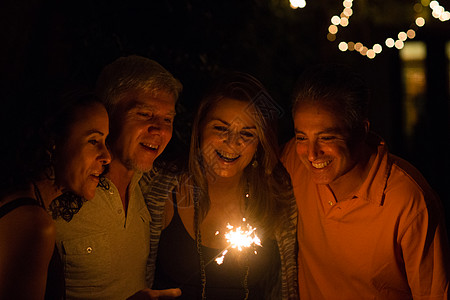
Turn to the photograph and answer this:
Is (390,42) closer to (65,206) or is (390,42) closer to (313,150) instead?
(313,150)

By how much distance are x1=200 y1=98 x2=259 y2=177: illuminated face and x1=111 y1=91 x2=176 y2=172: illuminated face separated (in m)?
0.41

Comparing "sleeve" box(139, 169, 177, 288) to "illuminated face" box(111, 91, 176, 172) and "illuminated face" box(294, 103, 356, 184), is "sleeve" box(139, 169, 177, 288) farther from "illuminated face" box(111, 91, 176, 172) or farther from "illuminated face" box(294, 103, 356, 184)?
"illuminated face" box(294, 103, 356, 184)

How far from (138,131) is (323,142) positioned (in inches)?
50.0

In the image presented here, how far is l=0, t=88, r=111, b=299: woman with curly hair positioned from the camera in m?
1.99

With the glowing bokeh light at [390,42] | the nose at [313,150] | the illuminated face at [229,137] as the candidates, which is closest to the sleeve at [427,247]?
the nose at [313,150]

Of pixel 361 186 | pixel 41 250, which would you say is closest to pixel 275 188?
pixel 361 186

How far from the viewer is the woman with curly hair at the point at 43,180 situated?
1.99 metres

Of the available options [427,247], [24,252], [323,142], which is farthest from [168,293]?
[427,247]

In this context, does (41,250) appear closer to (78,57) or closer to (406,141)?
(78,57)

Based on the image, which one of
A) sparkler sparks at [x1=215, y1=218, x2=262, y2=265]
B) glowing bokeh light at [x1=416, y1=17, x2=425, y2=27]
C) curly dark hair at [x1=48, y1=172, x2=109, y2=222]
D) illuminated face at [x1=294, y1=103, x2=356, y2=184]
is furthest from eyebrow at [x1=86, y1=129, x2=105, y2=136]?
glowing bokeh light at [x1=416, y1=17, x2=425, y2=27]

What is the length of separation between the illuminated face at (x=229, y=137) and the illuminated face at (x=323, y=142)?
1.24 ft

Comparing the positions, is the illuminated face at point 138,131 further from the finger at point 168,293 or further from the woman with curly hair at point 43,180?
the finger at point 168,293

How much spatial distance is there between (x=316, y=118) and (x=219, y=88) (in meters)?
0.81

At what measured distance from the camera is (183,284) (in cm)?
332
